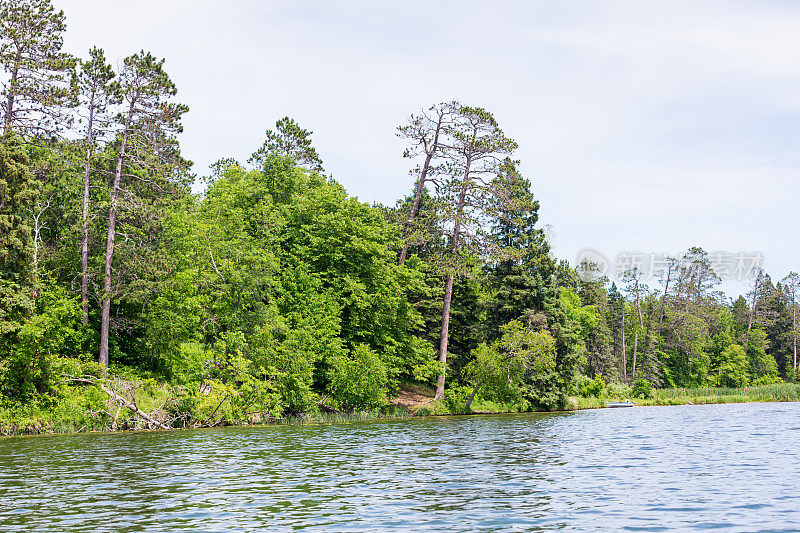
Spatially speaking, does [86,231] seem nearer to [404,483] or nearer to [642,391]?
[404,483]

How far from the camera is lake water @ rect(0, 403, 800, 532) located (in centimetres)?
1300

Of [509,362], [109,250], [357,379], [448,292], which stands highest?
[109,250]

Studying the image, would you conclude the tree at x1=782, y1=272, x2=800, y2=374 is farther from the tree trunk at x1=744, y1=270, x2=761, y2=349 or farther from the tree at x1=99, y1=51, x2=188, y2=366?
the tree at x1=99, y1=51, x2=188, y2=366

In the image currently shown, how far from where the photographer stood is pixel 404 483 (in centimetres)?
1788

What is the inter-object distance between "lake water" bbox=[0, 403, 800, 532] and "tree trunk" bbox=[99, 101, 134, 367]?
11.3m

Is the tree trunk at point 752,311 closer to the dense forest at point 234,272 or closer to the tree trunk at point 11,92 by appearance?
the dense forest at point 234,272

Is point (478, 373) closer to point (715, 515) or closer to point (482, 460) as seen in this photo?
point (482, 460)

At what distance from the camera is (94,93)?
4403 cm

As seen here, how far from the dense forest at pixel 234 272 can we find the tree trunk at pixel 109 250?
127mm

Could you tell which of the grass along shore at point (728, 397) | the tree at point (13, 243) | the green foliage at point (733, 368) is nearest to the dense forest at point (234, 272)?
the tree at point (13, 243)

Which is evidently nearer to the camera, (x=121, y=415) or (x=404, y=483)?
(x=404, y=483)

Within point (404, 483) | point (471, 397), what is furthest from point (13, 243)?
point (471, 397)

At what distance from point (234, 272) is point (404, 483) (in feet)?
101

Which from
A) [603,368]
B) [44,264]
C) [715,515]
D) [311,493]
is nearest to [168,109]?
[44,264]
